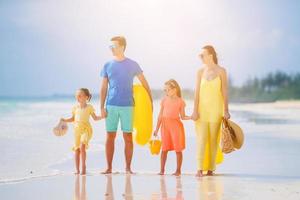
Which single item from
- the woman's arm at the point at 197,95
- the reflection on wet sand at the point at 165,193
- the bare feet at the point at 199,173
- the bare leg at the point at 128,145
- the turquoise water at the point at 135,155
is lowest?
the reflection on wet sand at the point at 165,193

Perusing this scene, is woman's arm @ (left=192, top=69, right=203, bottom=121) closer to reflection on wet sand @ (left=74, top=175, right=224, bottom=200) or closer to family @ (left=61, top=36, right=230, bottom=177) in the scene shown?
family @ (left=61, top=36, right=230, bottom=177)

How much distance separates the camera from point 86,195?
4.50 m

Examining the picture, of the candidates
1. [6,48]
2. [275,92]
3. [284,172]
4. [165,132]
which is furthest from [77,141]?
[6,48]

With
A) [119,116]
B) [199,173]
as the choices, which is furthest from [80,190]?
[199,173]

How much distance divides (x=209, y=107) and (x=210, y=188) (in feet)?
2.92

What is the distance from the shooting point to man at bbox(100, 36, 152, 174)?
543cm

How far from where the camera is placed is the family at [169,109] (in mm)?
5430

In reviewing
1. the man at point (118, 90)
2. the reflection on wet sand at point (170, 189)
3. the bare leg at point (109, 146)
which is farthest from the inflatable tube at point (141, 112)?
the reflection on wet sand at point (170, 189)

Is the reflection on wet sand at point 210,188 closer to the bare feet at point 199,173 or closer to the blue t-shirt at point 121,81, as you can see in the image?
the bare feet at point 199,173

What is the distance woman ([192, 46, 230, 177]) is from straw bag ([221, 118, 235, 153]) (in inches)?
2.8

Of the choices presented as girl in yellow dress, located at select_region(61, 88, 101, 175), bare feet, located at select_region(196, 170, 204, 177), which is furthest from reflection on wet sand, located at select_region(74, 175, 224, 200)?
girl in yellow dress, located at select_region(61, 88, 101, 175)

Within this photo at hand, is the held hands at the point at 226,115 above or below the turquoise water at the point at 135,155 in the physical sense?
above

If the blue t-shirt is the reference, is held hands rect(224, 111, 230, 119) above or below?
below

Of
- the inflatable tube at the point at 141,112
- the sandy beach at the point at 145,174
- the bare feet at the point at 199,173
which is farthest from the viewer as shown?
the inflatable tube at the point at 141,112
